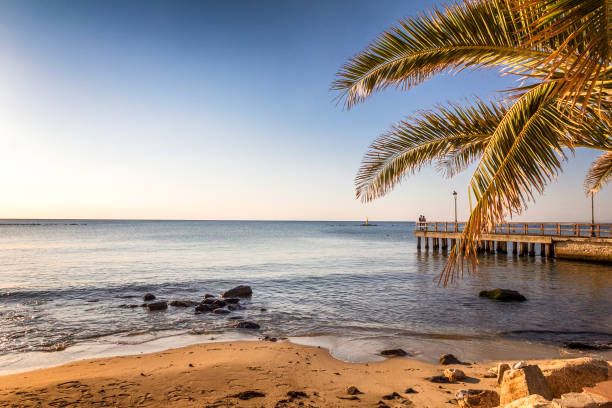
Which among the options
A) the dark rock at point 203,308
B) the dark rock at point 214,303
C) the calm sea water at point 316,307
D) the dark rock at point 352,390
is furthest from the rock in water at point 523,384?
the dark rock at point 214,303

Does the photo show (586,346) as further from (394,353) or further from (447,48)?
(447,48)

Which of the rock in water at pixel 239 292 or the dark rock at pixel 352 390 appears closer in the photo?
the dark rock at pixel 352 390

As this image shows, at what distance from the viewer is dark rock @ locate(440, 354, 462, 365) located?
721 cm

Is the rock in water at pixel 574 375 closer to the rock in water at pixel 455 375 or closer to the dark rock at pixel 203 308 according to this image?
the rock in water at pixel 455 375

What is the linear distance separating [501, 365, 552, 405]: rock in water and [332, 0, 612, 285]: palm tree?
148 centimetres

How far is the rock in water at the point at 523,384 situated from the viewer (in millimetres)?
4012

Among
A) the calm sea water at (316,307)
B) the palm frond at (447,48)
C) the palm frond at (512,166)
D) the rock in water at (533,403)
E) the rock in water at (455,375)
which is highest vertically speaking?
the palm frond at (447,48)

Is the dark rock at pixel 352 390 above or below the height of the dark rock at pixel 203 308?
above

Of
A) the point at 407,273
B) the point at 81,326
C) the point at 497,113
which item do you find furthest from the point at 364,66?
the point at 407,273

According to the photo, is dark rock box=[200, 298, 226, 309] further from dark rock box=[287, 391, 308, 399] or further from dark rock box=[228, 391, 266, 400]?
dark rock box=[287, 391, 308, 399]

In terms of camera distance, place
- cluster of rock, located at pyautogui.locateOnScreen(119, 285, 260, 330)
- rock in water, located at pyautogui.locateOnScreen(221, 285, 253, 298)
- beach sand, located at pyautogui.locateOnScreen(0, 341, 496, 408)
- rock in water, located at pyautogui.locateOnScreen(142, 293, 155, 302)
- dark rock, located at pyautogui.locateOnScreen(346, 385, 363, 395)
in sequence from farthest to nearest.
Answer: rock in water, located at pyautogui.locateOnScreen(221, 285, 253, 298)
rock in water, located at pyautogui.locateOnScreen(142, 293, 155, 302)
cluster of rock, located at pyautogui.locateOnScreen(119, 285, 260, 330)
dark rock, located at pyautogui.locateOnScreen(346, 385, 363, 395)
beach sand, located at pyautogui.locateOnScreen(0, 341, 496, 408)

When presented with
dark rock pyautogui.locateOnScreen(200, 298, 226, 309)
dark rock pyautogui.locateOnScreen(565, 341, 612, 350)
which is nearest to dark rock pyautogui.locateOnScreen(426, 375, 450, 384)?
dark rock pyautogui.locateOnScreen(565, 341, 612, 350)

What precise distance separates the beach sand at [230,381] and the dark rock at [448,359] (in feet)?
1.22

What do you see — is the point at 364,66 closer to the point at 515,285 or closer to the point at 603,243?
the point at 515,285
